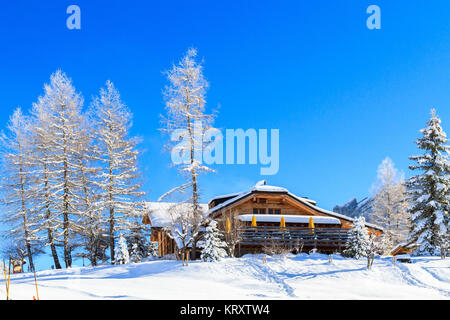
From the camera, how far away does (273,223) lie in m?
28.4

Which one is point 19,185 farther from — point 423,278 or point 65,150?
point 423,278

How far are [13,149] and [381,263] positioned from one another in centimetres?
2769

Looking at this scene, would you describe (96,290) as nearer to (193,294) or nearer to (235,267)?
(193,294)

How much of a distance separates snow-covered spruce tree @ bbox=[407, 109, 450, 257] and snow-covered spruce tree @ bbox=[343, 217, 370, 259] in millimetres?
3898

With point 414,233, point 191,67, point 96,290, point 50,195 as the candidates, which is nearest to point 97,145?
point 50,195

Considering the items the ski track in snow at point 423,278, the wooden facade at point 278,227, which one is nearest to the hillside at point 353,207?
the wooden facade at point 278,227

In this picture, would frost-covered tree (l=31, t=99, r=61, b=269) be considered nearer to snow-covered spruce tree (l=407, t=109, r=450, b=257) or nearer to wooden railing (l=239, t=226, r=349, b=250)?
wooden railing (l=239, t=226, r=349, b=250)

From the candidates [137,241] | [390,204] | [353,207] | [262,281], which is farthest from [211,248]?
[353,207]

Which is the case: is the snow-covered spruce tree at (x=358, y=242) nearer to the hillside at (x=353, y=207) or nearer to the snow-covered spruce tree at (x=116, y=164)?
the snow-covered spruce tree at (x=116, y=164)

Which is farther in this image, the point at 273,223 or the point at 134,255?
the point at 134,255

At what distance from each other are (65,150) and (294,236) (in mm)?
17771

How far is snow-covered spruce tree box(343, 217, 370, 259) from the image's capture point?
882 inches

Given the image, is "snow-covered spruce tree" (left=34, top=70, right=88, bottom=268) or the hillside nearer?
"snow-covered spruce tree" (left=34, top=70, right=88, bottom=268)

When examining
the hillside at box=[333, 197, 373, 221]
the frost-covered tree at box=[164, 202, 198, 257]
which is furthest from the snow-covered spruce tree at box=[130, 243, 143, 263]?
the hillside at box=[333, 197, 373, 221]
